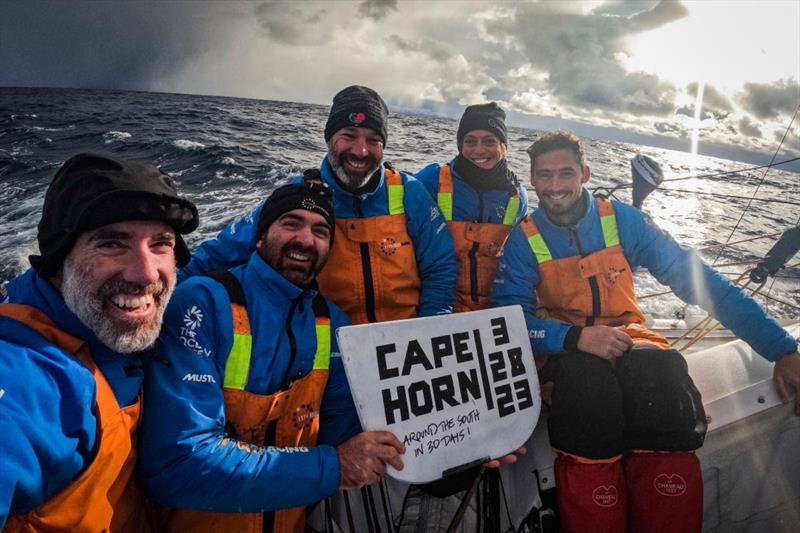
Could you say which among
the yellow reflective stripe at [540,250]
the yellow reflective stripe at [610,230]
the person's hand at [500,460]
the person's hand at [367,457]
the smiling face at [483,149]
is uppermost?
the smiling face at [483,149]

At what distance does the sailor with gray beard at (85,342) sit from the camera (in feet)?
3.43

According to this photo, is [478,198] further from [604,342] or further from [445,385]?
[445,385]

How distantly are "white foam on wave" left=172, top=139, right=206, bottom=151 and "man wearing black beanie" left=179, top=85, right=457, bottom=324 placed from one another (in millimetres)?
12945

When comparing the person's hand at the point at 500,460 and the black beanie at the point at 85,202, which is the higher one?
the black beanie at the point at 85,202

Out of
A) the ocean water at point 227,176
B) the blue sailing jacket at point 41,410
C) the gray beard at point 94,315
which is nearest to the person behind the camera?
the blue sailing jacket at point 41,410

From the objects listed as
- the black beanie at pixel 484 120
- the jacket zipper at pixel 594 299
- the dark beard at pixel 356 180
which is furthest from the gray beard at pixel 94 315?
the black beanie at pixel 484 120

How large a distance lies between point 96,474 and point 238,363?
56cm

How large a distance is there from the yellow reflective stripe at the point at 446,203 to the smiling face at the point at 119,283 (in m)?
2.01

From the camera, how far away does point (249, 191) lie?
9938 millimetres

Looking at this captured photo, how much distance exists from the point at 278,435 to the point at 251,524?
0.33 metres

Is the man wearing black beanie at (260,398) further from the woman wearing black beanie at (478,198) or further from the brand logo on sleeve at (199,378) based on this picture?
the woman wearing black beanie at (478,198)

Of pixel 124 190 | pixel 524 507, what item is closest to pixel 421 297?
pixel 524 507

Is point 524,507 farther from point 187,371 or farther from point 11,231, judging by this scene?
point 11,231

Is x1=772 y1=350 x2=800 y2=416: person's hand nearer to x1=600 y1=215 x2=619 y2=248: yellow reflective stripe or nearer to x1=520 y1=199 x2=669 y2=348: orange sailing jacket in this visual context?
x1=520 y1=199 x2=669 y2=348: orange sailing jacket
